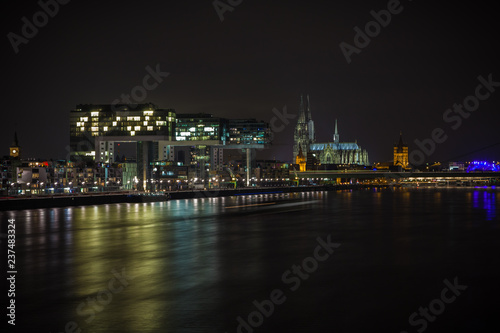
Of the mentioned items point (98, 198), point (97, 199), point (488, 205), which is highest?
point (98, 198)

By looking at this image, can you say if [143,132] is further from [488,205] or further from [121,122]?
[488,205]

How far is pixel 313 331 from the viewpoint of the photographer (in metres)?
16.8

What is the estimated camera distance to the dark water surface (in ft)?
59.1

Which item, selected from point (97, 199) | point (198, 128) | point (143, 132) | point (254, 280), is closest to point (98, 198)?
point (97, 199)

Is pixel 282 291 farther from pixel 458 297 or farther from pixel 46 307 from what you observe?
pixel 46 307

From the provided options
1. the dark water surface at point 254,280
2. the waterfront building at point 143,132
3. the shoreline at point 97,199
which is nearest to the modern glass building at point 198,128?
the waterfront building at point 143,132

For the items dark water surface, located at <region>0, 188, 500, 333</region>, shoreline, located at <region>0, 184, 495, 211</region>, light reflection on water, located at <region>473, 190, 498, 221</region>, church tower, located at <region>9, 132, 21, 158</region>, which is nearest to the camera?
dark water surface, located at <region>0, 188, 500, 333</region>

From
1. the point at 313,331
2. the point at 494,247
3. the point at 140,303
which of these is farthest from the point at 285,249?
the point at 313,331

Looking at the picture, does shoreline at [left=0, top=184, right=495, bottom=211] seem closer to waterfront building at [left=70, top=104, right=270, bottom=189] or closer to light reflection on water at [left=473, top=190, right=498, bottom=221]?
waterfront building at [left=70, top=104, right=270, bottom=189]

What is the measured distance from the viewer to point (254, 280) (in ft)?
82.0

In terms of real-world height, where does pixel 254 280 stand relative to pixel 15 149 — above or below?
below

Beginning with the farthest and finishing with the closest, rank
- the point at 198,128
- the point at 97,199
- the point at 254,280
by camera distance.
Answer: the point at 198,128, the point at 97,199, the point at 254,280

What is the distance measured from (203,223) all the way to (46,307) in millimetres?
36972

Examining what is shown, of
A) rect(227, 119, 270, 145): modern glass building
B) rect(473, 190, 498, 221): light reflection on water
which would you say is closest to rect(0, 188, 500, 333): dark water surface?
rect(473, 190, 498, 221): light reflection on water
